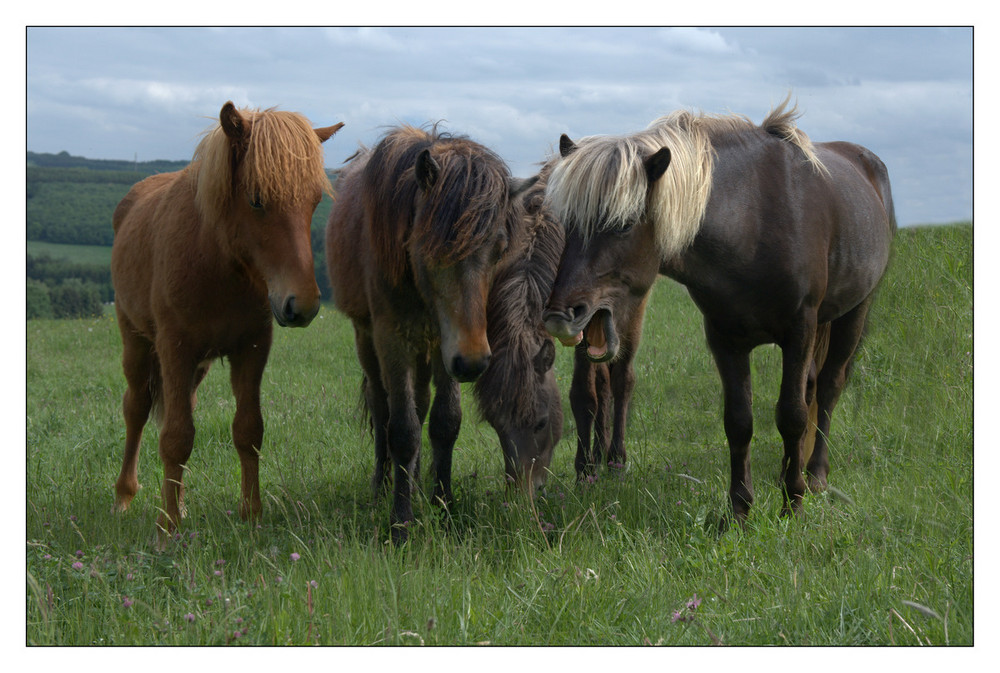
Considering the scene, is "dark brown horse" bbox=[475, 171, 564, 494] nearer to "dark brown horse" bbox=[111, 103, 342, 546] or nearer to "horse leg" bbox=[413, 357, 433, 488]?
"horse leg" bbox=[413, 357, 433, 488]

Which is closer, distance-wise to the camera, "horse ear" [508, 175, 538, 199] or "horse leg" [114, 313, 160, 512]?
"horse ear" [508, 175, 538, 199]

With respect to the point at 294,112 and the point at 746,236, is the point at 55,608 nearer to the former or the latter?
the point at 294,112

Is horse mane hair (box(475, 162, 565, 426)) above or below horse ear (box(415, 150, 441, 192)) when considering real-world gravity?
below

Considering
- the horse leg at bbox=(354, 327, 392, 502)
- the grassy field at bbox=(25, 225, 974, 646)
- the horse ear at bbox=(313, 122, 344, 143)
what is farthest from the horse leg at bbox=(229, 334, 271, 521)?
the horse ear at bbox=(313, 122, 344, 143)

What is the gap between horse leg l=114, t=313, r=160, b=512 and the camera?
5070 millimetres

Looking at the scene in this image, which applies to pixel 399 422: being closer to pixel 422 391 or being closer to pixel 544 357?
pixel 422 391

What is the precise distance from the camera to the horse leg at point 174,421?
4246mm

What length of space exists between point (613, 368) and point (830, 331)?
1.57m

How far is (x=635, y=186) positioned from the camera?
357 cm

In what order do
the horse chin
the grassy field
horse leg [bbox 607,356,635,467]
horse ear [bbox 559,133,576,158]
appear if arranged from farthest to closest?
horse leg [bbox 607,356,635,467]
horse ear [bbox 559,133,576,158]
the horse chin
the grassy field

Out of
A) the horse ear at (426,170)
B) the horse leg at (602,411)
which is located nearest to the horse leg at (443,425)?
the horse ear at (426,170)

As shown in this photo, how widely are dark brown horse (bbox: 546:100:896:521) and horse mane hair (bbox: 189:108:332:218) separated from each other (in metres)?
1.18

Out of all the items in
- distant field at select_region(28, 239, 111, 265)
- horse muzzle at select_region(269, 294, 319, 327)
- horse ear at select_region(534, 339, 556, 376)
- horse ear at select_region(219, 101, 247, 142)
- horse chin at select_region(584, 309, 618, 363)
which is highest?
horse ear at select_region(219, 101, 247, 142)

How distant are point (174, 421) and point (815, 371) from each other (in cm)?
414
